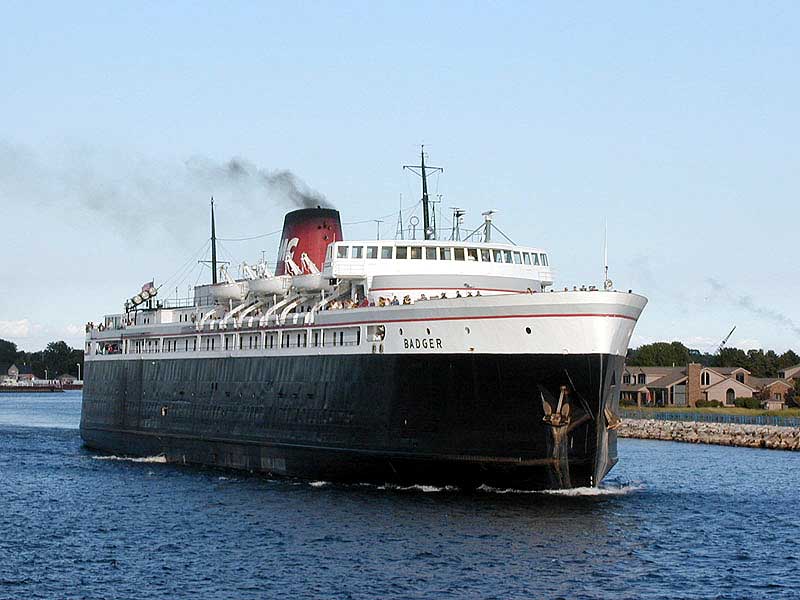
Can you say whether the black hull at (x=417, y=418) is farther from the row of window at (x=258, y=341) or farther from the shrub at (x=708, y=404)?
the shrub at (x=708, y=404)

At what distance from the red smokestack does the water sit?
32.4 feet

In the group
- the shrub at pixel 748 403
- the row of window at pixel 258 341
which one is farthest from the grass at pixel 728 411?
the row of window at pixel 258 341

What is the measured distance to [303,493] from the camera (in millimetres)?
36406

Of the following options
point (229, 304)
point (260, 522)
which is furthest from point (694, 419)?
point (260, 522)

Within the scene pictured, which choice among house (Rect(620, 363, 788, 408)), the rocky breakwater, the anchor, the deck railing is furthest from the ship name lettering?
house (Rect(620, 363, 788, 408))

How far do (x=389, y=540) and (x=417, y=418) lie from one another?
275 inches

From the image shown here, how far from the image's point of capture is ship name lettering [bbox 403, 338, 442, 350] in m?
34.5

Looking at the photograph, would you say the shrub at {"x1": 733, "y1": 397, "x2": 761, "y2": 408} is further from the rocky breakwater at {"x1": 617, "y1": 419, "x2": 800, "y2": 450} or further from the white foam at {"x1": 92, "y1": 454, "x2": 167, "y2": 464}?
the white foam at {"x1": 92, "y1": 454, "x2": 167, "y2": 464}

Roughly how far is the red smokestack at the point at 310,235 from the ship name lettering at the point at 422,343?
1200 cm

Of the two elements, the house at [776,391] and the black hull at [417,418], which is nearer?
the black hull at [417,418]

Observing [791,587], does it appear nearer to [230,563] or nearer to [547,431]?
[547,431]

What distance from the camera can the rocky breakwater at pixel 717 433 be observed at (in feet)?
211

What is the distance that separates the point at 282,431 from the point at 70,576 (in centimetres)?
1560

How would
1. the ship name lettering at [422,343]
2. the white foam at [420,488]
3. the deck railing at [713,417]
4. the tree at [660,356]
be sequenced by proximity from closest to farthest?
1. the ship name lettering at [422,343]
2. the white foam at [420,488]
3. the deck railing at [713,417]
4. the tree at [660,356]
